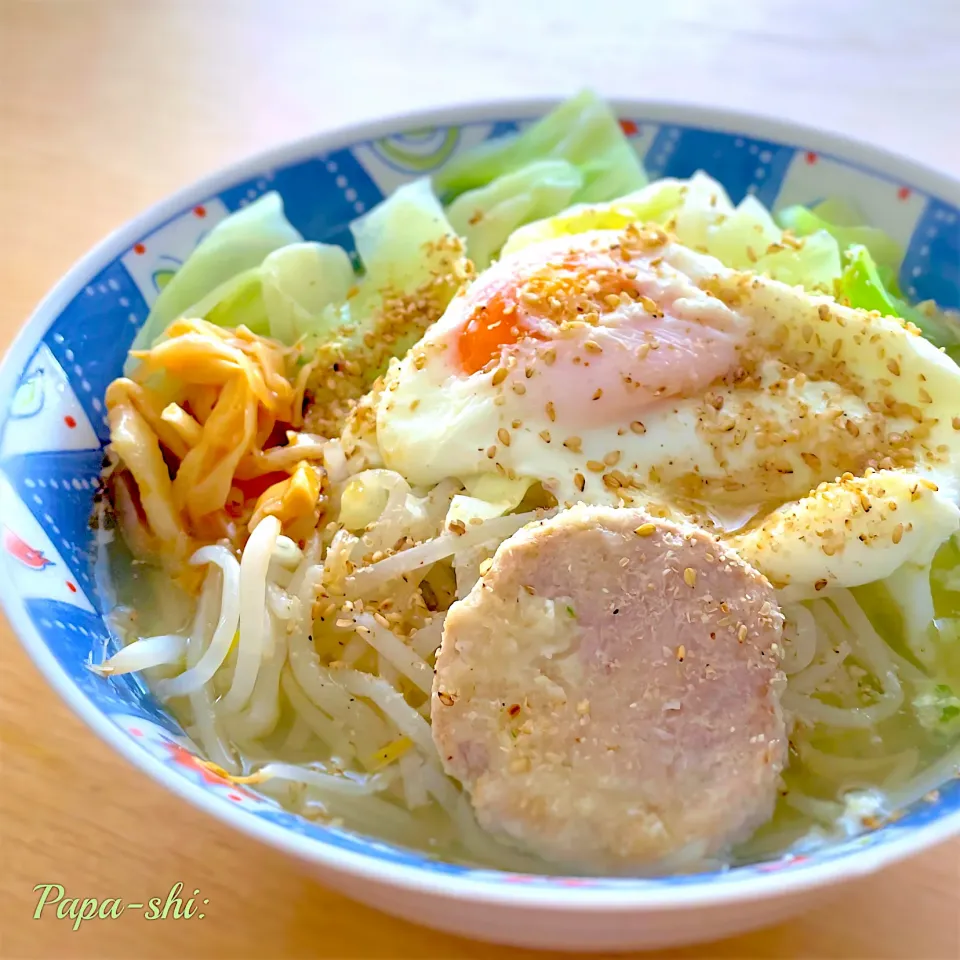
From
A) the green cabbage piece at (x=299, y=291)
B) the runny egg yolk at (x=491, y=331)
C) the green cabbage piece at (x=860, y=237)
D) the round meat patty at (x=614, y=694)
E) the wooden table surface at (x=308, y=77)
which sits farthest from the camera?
the wooden table surface at (x=308, y=77)

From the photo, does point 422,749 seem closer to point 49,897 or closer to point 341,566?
point 341,566

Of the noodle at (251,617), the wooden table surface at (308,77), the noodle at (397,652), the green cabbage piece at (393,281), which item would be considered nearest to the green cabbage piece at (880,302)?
the green cabbage piece at (393,281)

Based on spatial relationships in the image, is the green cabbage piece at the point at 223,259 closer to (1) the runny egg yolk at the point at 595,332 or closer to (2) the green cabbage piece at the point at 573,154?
(2) the green cabbage piece at the point at 573,154

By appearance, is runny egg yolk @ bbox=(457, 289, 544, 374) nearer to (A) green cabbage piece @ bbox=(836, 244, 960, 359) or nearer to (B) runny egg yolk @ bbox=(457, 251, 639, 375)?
(B) runny egg yolk @ bbox=(457, 251, 639, 375)

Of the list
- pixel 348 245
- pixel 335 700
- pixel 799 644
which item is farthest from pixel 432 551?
pixel 348 245

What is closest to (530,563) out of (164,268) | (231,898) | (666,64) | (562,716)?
(562,716)

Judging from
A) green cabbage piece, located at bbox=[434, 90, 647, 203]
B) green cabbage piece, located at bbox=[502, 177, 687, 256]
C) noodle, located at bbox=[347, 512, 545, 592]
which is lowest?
noodle, located at bbox=[347, 512, 545, 592]

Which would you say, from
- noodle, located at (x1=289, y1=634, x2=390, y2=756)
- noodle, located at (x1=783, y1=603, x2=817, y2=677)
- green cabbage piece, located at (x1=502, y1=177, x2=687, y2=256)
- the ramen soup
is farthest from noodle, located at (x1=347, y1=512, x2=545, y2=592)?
green cabbage piece, located at (x1=502, y1=177, x2=687, y2=256)
